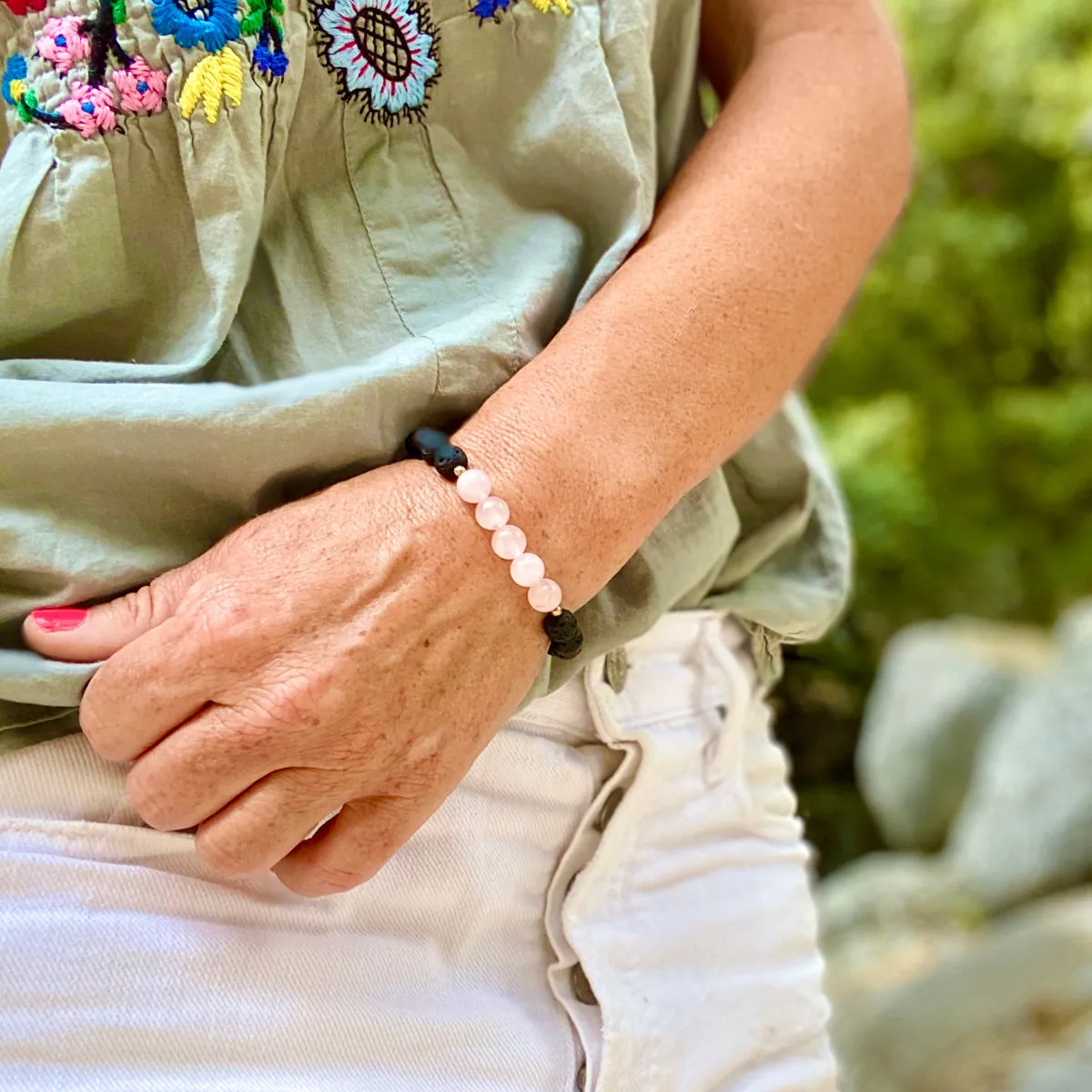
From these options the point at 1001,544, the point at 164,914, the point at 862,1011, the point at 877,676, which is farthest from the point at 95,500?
the point at 1001,544

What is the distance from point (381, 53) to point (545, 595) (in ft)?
0.94

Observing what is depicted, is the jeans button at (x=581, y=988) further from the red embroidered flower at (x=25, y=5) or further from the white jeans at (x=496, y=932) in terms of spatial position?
the red embroidered flower at (x=25, y=5)

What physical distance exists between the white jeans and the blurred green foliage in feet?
6.13

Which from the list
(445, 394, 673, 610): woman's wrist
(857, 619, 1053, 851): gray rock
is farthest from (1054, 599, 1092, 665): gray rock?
(445, 394, 673, 610): woman's wrist

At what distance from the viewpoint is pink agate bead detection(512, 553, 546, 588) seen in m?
0.50

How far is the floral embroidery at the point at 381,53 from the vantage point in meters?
0.55

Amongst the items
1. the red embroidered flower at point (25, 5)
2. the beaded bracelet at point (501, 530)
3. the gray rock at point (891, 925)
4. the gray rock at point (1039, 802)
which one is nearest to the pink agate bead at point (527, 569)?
the beaded bracelet at point (501, 530)

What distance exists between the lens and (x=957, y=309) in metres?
2.80

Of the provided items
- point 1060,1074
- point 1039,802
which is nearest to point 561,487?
point 1060,1074

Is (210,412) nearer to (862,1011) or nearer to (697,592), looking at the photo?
(697,592)

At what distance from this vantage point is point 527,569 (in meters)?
0.50

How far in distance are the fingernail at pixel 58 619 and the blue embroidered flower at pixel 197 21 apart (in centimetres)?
27

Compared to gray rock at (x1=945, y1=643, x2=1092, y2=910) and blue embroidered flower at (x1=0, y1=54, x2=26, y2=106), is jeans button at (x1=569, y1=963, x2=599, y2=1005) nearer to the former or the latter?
blue embroidered flower at (x1=0, y1=54, x2=26, y2=106)

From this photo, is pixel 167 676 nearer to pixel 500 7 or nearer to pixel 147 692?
pixel 147 692
